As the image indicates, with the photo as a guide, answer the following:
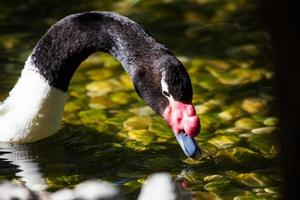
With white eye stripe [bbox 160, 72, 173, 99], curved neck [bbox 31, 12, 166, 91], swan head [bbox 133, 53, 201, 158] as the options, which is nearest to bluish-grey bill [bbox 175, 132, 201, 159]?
swan head [bbox 133, 53, 201, 158]

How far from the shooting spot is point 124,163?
399 centimetres

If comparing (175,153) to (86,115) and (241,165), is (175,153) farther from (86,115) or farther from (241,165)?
(86,115)

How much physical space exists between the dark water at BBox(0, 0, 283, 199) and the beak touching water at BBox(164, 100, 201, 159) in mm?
231

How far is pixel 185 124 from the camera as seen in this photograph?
359 cm

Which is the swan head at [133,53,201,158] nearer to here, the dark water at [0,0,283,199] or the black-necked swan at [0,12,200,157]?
the black-necked swan at [0,12,200,157]

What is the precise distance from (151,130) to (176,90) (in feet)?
2.76

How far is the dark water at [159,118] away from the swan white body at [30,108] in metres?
0.09

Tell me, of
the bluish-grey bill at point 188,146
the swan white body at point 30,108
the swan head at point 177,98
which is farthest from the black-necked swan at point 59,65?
the bluish-grey bill at point 188,146

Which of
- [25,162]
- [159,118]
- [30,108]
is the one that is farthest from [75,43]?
[159,118]

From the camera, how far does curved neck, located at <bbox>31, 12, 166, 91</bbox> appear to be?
154 inches

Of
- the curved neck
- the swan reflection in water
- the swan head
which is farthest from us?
the curved neck

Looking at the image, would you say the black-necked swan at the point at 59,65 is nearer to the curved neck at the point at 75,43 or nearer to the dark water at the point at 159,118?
the curved neck at the point at 75,43

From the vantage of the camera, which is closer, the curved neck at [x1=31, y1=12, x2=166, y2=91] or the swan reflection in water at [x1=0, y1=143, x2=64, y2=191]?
the swan reflection in water at [x1=0, y1=143, x2=64, y2=191]

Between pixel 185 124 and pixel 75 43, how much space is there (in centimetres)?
76
